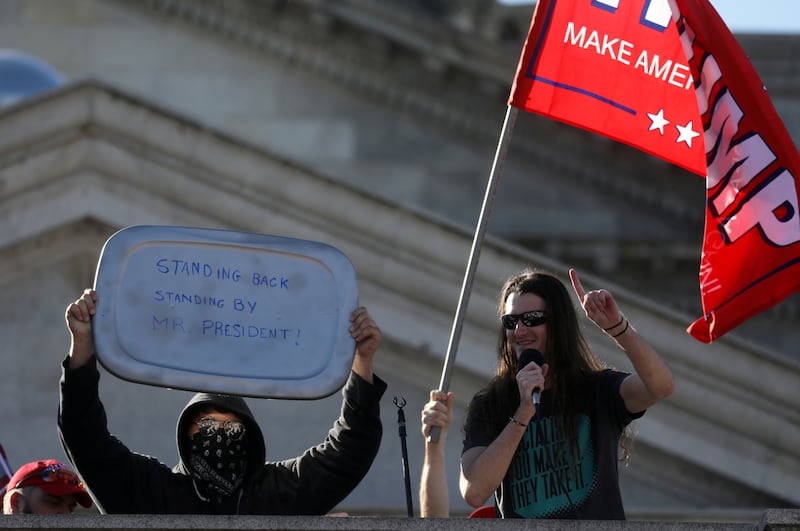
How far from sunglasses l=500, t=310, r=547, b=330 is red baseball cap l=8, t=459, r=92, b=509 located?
5.49 ft

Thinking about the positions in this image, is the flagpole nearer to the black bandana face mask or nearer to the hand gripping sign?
the hand gripping sign

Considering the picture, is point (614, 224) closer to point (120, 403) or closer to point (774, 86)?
point (774, 86)

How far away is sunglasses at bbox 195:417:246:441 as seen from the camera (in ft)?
25.2

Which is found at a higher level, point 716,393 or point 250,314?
point 250,314

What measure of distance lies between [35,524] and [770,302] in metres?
3.06

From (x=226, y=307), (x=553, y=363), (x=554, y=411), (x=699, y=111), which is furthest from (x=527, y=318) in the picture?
(x=699, y=111)

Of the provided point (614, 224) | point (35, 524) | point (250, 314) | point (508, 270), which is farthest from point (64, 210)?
point (614, 224)


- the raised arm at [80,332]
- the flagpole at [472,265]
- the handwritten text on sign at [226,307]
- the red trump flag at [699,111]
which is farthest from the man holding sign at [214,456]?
the red trump flag at [699,111]

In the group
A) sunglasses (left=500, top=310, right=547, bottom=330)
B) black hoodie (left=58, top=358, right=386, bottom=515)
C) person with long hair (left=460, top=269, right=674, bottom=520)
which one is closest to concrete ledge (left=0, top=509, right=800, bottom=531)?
person with long hair (left=460, top=269, right=674, bottom=520)

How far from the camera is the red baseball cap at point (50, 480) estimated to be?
7.79m

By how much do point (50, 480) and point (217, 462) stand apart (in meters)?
0.65

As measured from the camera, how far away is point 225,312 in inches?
311

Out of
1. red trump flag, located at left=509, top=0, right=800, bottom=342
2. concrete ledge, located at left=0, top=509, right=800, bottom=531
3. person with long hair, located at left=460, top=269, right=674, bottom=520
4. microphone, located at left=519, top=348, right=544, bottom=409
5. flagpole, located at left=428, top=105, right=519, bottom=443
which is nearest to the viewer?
concrete ledge, located at left=0, top=509, right=800, bottom=531

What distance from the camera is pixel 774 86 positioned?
20922 mm
